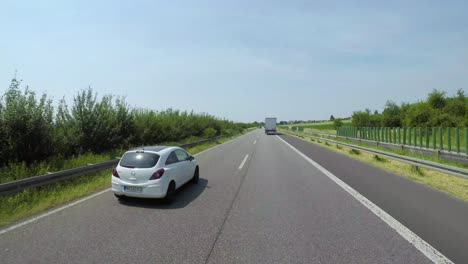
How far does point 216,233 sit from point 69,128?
13.4 m

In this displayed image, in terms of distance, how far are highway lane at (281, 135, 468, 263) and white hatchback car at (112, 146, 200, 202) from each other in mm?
5131

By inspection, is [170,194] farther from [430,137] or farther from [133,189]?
[430,137]

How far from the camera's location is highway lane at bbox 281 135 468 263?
549 centimetres

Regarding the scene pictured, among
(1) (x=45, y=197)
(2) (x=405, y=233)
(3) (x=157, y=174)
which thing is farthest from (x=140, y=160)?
(2) (x=405, y=233)

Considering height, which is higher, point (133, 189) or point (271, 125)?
point (271, 125)

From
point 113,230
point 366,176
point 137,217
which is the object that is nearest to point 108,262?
point 113,230

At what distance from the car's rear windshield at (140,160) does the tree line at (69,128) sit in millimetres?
5477

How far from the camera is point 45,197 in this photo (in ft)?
28.5

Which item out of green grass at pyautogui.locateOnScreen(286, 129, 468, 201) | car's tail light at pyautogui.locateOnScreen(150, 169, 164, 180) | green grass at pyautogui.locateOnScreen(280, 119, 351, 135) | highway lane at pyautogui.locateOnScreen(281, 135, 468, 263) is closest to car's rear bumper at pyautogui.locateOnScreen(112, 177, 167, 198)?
car's tail light at pyautogui.locateOnScreen(150, 169, 164, 180)

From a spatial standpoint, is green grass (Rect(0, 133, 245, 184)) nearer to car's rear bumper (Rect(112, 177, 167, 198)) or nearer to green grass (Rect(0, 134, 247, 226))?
green grass (Rect(0, 134, 247, 226))

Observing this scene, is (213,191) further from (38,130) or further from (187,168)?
(38,130)

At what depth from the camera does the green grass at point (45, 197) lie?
23.9ft

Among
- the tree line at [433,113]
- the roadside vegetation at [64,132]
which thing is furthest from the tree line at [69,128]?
the tree line at [433,113]

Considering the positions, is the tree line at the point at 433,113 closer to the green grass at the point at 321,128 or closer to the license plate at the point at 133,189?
the green grass at the point at 321,128
